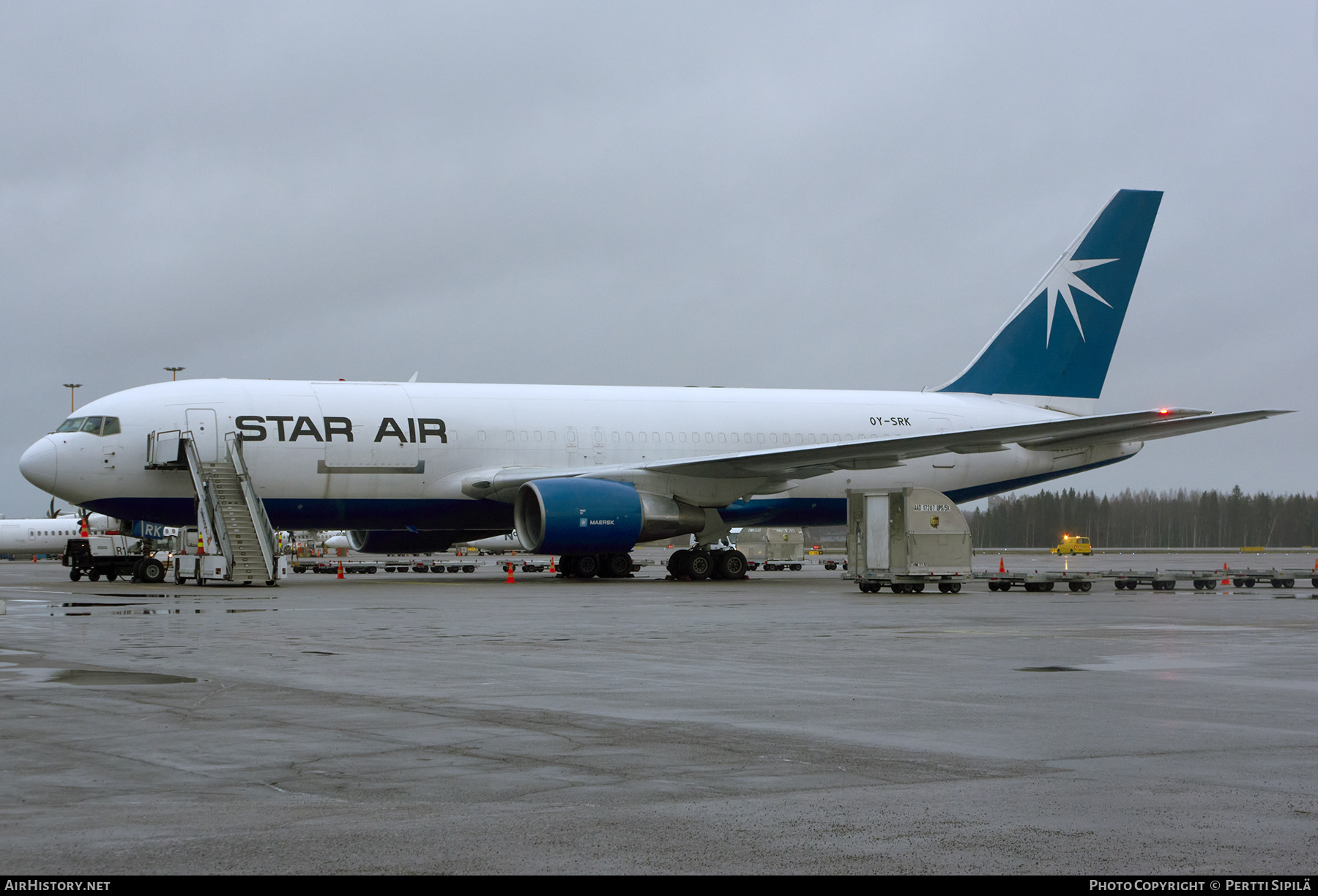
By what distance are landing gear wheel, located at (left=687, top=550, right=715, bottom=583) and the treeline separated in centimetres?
8559

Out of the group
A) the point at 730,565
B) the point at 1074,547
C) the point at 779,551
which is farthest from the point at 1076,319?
the point at 1074,547

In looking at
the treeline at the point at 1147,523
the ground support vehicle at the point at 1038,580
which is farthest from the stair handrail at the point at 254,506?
the treeline at the point at 1147,523

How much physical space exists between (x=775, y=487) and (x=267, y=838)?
26.0 m

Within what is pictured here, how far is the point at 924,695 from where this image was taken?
8977mm

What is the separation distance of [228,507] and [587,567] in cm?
853

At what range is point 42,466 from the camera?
26.7 m

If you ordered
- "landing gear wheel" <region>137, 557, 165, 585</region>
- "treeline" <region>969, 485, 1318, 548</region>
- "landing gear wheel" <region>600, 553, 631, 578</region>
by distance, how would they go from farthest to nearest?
"treeline" <region>969, 485, 1318, 548</region> < "landing gear wheel" <region>600, 553, 631, 578</region> < "landing gear wheel" <region>137, 557, 165, 585</region>

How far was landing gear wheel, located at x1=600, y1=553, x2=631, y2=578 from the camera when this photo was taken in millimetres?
30406

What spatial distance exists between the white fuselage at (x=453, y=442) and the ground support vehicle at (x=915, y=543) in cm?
500

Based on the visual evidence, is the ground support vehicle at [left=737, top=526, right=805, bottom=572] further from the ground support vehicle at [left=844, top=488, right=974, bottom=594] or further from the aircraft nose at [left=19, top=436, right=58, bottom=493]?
the aircraft nose at [left=19, top=436, right=58, bottom=493]

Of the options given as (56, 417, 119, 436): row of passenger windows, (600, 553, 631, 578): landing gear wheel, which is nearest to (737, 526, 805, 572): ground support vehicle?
(600, 553, 631, 578): landing gear wheel

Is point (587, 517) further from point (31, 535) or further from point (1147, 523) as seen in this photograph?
point (1147, 523)

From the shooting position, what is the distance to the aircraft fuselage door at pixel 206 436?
27031 millimetres
